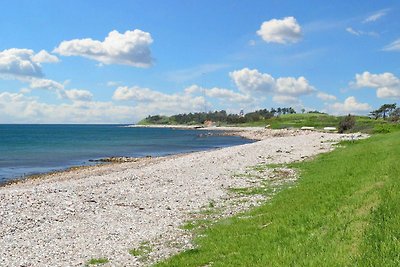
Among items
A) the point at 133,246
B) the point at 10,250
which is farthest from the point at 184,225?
the point at 10,250

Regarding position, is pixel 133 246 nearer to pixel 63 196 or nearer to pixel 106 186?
pixel 63 196

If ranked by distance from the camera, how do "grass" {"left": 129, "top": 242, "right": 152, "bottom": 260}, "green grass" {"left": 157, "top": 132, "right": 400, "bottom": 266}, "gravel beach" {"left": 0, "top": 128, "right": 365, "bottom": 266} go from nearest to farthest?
"green grass" {"left": 157, "top": 132, "right": 400, "bottom": 266}, "grass" {"left": 129, "top": 242, "right": 152, "bottom": 260}, "gravel beach" {"left": 0, "top": 128, "right": 365, "bottom": 266}

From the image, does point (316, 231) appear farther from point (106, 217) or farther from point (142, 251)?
point (106, 217)

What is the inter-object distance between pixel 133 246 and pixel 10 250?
5366mm

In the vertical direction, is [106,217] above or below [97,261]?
above

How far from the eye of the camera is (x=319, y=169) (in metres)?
36.9

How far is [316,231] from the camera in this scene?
601 inches

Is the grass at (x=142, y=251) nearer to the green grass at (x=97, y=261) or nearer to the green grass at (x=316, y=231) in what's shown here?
the green grass at (x=97, y=261)

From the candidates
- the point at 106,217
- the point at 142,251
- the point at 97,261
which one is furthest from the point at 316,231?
the point at 106,217

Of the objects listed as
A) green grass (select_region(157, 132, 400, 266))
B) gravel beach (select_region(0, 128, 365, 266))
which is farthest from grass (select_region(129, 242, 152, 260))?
green grass (select_region(157, 132, 400, 266))

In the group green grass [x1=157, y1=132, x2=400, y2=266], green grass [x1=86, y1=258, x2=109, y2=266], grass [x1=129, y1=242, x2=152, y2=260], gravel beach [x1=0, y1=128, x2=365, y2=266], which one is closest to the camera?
green grass [x1=157, y1=132, x2=400, y2=266]

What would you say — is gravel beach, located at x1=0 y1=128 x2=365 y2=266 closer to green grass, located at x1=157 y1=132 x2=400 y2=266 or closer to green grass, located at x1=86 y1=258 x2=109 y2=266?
green grass, located at x1=86 y1=258 x2=109 y2=266

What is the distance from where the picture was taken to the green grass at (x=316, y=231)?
11.6 m

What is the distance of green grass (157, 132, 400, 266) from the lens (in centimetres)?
1162
